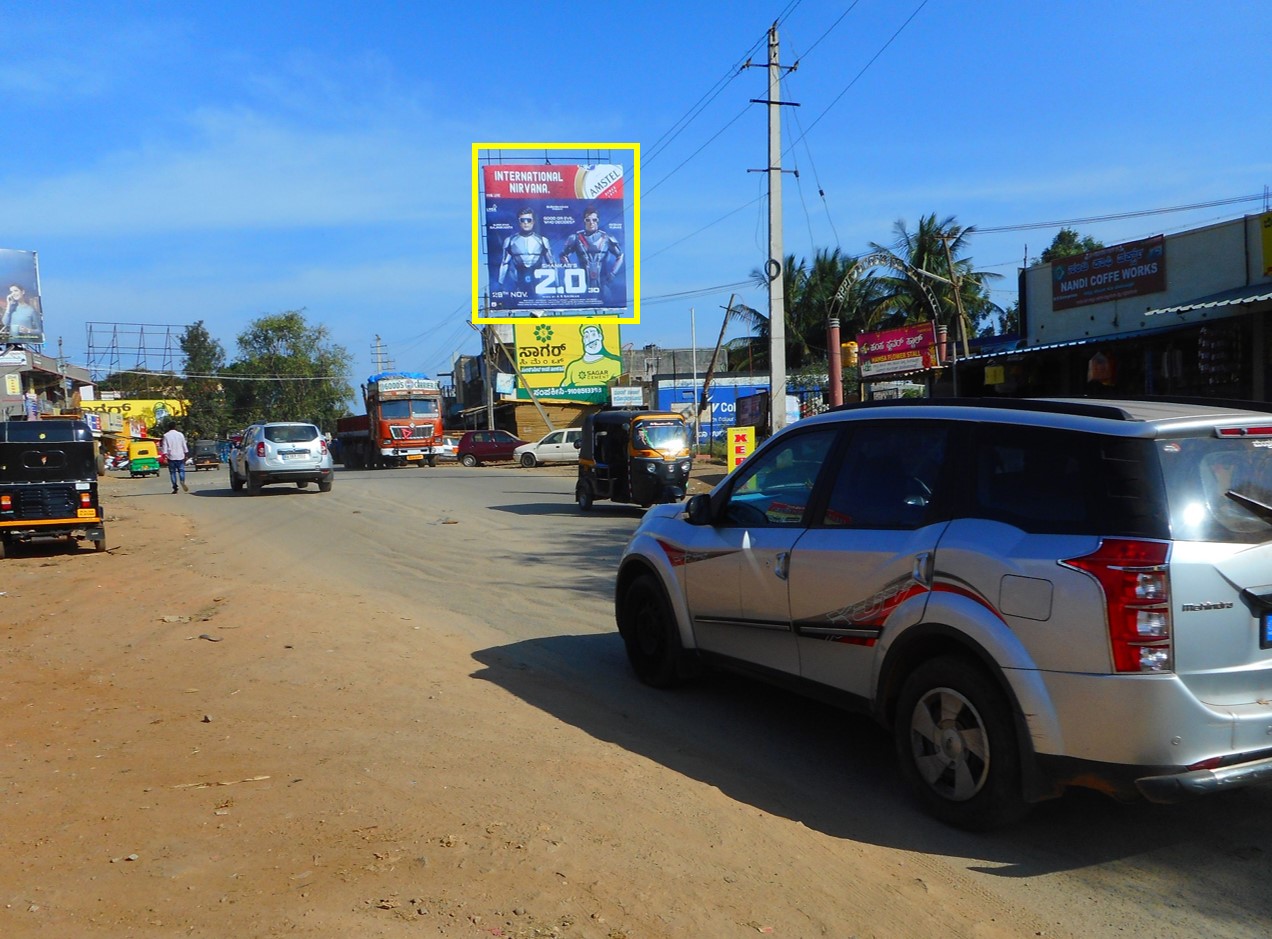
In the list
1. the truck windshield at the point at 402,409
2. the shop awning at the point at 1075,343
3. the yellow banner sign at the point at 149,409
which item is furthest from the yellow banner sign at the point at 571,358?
the shop awning at the point at 1075,343

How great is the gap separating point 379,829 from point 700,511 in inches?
108

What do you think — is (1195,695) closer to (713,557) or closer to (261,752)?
(713,557)

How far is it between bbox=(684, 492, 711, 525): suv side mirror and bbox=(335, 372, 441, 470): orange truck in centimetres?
3702

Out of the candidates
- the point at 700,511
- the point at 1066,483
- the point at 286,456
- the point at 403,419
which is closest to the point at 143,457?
the point at 403,419

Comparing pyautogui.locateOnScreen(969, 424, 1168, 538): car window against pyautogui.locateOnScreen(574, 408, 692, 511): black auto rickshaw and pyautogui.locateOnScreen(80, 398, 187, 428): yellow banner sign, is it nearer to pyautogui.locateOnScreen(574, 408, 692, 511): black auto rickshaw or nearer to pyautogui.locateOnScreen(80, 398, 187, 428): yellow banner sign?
pyautogui.locateOnScreen(574, 408, 692, 511): black auto rickshaw

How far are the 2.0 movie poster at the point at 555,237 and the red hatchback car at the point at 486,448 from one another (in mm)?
5733

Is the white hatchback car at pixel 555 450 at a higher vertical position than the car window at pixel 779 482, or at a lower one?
lower

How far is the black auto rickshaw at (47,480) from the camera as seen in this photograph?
1452 cm

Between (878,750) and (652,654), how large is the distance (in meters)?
1.75

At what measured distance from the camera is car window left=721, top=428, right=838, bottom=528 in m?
5.52

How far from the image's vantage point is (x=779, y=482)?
5.79m

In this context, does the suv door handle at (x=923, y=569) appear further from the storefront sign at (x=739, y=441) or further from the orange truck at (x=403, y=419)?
the orange truck at (x=403, y=419)

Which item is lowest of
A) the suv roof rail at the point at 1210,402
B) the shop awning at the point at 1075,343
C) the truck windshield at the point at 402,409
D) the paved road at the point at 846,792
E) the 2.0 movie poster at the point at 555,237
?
the paved road at the point at 846,792

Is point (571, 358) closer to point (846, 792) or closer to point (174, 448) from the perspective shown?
point (174, 448)
